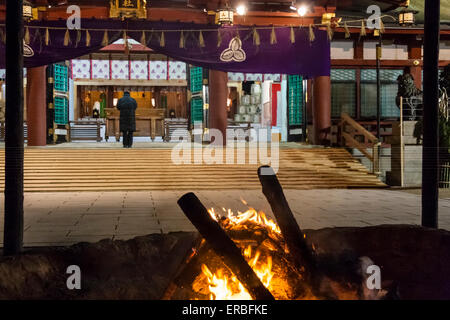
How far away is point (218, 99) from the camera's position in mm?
15711

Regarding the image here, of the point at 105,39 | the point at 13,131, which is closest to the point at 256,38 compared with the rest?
the point at 105,39

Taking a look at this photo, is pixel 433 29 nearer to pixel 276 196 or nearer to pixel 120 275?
pixel 276 196

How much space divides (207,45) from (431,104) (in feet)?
36.0

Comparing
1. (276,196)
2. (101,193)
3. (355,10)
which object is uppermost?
(355,10)

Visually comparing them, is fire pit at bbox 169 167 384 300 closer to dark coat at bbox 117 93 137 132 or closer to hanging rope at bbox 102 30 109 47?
hanging rope at bbox 102 30 109 47

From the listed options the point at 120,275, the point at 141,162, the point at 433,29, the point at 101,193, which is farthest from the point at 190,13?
the point at 120,275

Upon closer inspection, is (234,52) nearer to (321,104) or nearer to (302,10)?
(302,10)

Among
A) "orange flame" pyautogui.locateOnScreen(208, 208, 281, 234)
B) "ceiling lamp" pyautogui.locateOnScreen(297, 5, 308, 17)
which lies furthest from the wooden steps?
"orange flame" pyautogui.locateOnScreen(208, 208, 281, 234)

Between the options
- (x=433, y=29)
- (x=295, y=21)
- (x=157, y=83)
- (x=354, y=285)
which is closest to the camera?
(x=354, y=285)

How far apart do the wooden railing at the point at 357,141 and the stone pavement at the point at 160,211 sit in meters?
2.10

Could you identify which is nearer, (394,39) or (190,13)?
(190,13)

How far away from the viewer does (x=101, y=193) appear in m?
10.2

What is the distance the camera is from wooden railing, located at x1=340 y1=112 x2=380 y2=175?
41.2 feet
